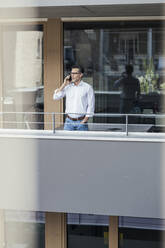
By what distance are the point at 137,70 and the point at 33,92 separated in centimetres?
194

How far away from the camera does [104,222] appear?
30.8ft

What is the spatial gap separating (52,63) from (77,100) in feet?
6.45

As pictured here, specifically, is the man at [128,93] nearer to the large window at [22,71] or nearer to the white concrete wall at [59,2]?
the large window at [22,71]

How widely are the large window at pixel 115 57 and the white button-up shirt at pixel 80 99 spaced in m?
1.56

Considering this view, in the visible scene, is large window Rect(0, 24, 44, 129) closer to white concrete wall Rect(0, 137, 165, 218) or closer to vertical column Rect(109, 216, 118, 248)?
white concrete wall Rect(0, 137, 165, 218)

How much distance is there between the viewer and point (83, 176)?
6.67m

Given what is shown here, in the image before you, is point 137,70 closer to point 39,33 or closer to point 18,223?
point 39,33

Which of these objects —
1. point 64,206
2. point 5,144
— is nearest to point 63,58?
point 5,144

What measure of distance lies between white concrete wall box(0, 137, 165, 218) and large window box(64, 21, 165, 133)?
2.07 m

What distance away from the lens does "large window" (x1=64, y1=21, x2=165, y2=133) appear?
849cm

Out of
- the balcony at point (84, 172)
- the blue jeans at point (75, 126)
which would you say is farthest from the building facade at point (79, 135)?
the blue jeans at point (75, 126)

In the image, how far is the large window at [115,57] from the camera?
8.49m

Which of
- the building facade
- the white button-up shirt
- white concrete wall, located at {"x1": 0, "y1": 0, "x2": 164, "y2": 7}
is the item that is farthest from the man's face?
white concrete wall, located at {"x1": 0, "y1": 0, "x2": 164, "y2": 7}

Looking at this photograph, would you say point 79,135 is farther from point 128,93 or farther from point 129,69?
point 129,69
